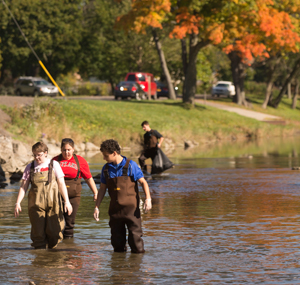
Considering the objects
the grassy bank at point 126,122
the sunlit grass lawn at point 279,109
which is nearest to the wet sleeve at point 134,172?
the grassy bank at point 126,122

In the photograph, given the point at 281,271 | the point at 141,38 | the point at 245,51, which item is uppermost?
the point at 141,38

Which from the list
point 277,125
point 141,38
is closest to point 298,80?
point 141,38

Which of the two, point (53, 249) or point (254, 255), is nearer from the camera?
point (254, 255)

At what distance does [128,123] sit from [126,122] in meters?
0.16

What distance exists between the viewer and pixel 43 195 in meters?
8.62

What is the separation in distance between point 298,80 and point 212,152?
39251mm

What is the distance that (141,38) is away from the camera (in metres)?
63.3

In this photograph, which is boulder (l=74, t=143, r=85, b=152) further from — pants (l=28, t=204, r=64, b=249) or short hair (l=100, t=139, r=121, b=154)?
short hair (l=100, t=139, r=121, b=154)

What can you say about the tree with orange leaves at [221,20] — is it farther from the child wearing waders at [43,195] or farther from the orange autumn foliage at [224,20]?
the child wearing waders at [43,195]

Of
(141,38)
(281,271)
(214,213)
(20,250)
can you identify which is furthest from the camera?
(141,38)

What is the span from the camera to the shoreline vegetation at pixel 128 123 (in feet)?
103

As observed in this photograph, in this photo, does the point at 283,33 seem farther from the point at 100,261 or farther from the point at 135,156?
the point at 100,261

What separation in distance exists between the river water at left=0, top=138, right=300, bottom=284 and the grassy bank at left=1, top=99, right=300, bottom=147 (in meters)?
14.9

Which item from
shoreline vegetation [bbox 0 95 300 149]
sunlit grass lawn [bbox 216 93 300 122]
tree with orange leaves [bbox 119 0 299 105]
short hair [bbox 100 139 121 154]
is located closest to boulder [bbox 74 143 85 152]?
shoreline vegetation [bbox 0 95 300 149]
